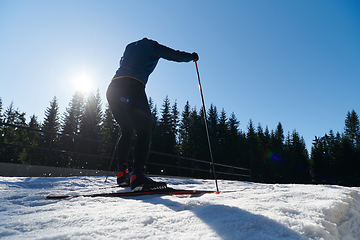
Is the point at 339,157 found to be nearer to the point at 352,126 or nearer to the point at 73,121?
the point at 352,126

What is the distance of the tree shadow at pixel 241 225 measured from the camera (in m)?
0.72

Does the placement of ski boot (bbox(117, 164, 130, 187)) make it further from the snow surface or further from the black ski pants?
the snow surface

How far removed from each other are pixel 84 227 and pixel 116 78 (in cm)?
170

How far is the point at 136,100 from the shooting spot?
2.14m

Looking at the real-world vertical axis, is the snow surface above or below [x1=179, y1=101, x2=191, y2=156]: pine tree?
below

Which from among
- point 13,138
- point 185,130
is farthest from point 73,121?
point 185,130

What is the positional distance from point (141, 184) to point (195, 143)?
99.0 ft

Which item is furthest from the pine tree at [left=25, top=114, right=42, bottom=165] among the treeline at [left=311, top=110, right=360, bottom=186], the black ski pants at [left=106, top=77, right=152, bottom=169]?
the treeline at [left=311, top=110, right=360, bottom=186]

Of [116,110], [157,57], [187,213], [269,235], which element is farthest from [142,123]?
[269,235]

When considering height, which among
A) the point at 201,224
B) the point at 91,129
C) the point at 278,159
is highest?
the point at 91,129

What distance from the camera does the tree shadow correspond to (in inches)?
28.4

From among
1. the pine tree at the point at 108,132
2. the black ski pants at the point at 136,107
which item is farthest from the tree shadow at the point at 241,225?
the pine tree at the point at 108,132

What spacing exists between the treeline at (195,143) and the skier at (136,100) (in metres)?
22.9

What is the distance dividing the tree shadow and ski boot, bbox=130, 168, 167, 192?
96cm
